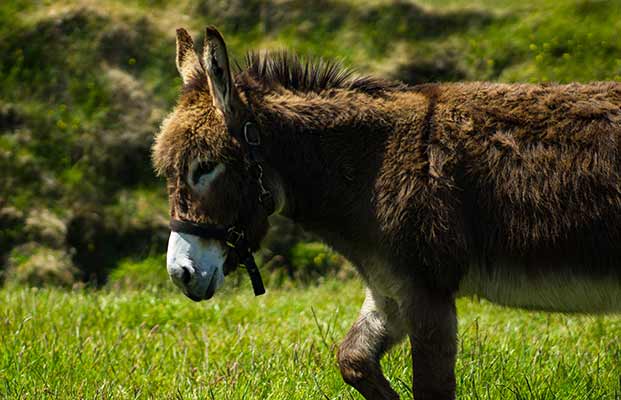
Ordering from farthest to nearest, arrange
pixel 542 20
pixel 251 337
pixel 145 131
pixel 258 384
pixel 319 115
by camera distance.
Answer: pixel 542 20 < pixel 145 131 < pixel 251 337 < pixel 258 384 < pixel 319 115

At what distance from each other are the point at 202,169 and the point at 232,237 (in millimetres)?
335

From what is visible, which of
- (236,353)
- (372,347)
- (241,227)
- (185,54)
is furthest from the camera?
(236,353)

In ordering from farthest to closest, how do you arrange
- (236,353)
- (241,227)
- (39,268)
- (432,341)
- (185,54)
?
(39,268)
(236,353)
(185,54)
(241,227)
(432,341)

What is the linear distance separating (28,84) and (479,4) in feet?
17.5

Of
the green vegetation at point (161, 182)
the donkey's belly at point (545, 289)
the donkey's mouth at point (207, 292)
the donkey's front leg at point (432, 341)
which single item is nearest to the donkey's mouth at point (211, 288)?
the donkey's mouth at point (207, 292)

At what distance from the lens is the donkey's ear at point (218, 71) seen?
3715 mm

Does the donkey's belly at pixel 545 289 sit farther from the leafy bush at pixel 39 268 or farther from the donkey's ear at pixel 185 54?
the leafy bush at pixel 39 268

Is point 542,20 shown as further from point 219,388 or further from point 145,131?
point 219,388

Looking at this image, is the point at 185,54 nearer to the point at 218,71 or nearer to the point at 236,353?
the point at 218,71

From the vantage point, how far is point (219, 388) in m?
4.26

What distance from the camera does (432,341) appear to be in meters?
3.71

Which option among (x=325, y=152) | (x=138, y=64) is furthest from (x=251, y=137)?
(x=138, y=64)

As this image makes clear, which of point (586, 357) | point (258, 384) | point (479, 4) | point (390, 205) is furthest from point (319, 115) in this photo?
point (479, 4)

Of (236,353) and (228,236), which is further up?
(228,236)
